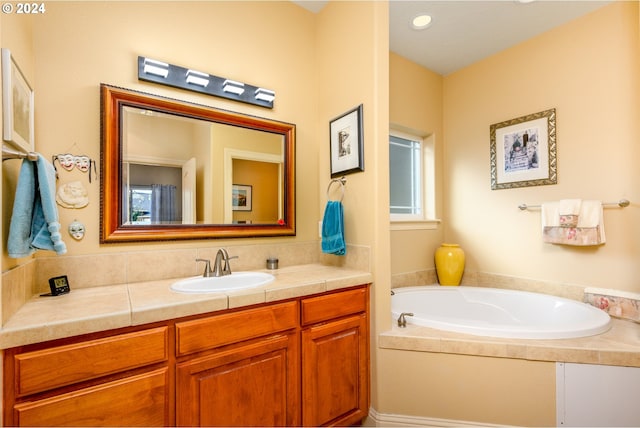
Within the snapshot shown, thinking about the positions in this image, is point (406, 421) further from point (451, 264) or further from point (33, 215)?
point (33, 215)

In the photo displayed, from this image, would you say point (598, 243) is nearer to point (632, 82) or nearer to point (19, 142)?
point (632, 82)

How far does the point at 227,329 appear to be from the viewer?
1.24 metres

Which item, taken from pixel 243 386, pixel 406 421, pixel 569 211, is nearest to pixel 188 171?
pixel 243 386

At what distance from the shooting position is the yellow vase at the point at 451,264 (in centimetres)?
274

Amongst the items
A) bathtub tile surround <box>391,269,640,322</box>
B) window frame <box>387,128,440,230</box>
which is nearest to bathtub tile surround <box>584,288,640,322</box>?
bathtub tile surround <box>391,269,640,322</box>

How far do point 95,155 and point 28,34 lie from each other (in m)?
0.58

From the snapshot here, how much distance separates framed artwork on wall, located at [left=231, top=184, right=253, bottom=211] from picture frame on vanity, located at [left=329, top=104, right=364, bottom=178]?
0.62 m

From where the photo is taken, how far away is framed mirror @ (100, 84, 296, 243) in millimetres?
1498

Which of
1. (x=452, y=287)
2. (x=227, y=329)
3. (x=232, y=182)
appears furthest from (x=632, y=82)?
(x=227, y=329)

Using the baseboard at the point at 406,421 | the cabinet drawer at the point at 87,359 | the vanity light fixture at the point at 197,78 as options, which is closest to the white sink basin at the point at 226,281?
the cabinet drawer at the point at 87,359

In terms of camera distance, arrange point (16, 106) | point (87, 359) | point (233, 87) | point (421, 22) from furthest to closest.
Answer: point (421, 22)
point (233, 87)
point (16, 106)
point (87, 359)

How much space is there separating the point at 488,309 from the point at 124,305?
2658 mm

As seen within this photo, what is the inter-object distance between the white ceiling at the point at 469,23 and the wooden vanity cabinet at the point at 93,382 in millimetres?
2474

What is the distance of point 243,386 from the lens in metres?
1.29
